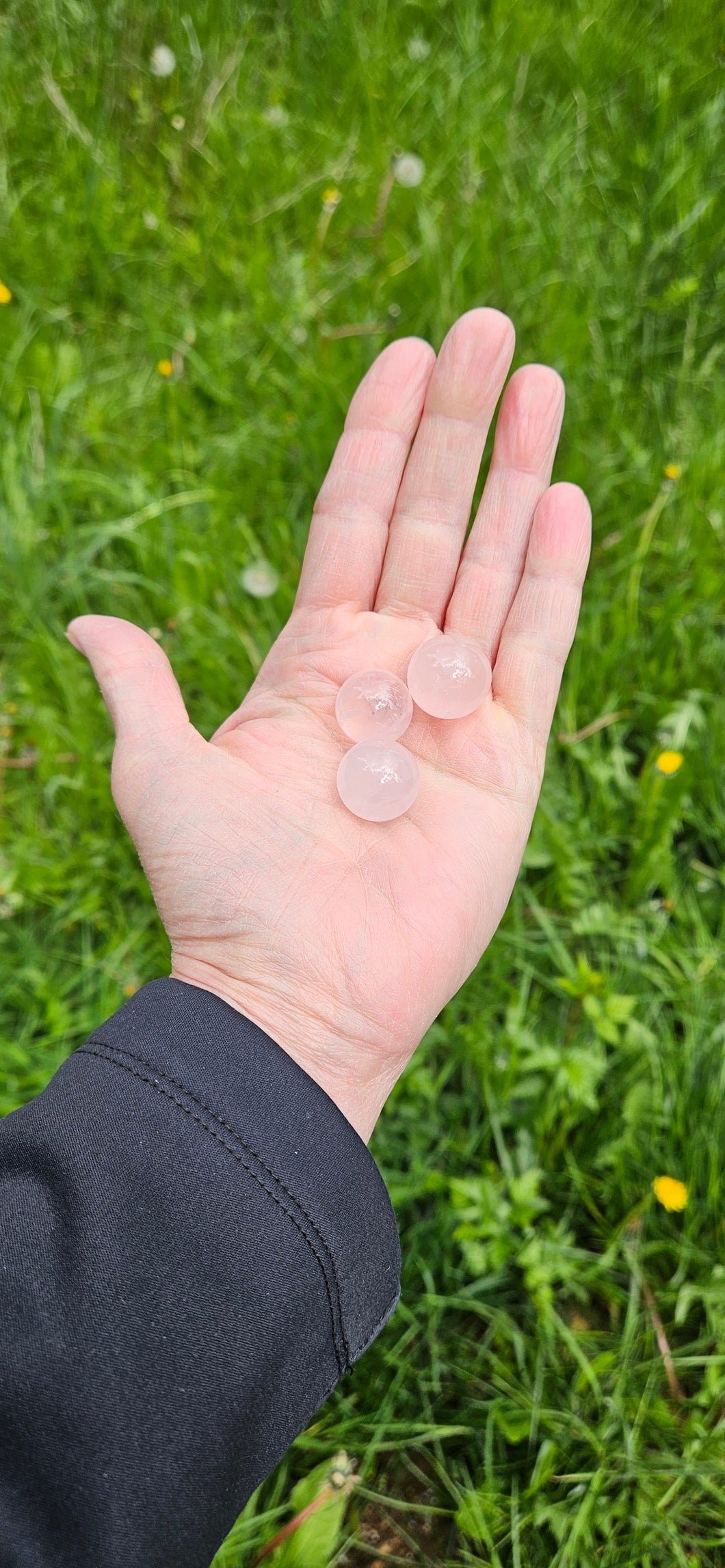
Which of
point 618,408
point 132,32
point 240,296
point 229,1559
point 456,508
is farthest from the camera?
point 132,32

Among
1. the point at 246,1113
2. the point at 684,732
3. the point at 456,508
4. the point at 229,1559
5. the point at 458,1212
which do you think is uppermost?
the point at 456,508

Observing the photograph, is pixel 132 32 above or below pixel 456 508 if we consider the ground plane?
above

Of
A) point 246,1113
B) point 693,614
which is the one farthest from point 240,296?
point 246,1113

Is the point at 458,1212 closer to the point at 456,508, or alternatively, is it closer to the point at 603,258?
the point at 456,508

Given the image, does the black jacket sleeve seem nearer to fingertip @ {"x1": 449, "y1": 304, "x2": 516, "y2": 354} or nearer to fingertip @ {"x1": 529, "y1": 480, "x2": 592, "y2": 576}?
fingertip @ {"x1": 529, "y1": 480, "x2": 592, "y2": 576}

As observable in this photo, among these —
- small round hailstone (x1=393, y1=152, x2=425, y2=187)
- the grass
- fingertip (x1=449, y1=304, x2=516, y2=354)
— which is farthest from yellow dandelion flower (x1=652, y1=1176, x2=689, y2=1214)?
small round hailstone (x1=393, y1=152, x2=425, y2=187)

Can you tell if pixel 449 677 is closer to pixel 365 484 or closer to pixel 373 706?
pixel 373 706
